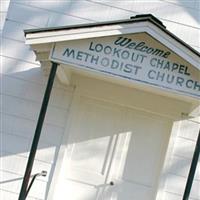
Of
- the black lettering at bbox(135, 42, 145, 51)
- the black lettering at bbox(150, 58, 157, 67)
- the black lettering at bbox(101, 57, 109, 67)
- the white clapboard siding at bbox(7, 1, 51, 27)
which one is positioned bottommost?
Result: the black lettering at bbox(101, 57, 109, 67)

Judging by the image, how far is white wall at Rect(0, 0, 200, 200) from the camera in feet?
18.7

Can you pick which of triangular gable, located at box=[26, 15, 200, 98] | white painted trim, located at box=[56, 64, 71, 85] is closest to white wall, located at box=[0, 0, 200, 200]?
white painted trim, located at box=[56, 64, 71, 85]

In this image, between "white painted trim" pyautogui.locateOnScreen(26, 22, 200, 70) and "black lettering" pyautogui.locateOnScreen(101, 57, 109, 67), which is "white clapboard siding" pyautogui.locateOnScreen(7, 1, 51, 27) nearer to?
"white painted trim" pyautogui.locateOnScreen(26, 22, 200, 70)

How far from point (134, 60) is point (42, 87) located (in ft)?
5.08

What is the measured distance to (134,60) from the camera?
4676mm

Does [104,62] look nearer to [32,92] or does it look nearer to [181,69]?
[181,69]

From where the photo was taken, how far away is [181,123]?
5.77 metres

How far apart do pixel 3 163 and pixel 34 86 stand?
0.99m

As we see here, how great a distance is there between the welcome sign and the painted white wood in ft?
3.98

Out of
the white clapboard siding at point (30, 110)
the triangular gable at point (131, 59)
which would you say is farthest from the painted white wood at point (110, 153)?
the triangular gable at point (131, 59)

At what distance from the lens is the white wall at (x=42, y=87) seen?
5.70 metres

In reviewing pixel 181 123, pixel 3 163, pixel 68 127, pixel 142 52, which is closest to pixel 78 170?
pixel 68 127

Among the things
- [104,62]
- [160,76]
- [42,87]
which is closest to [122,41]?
[104,62]

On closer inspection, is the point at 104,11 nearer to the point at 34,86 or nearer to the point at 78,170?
the point at 34,86
